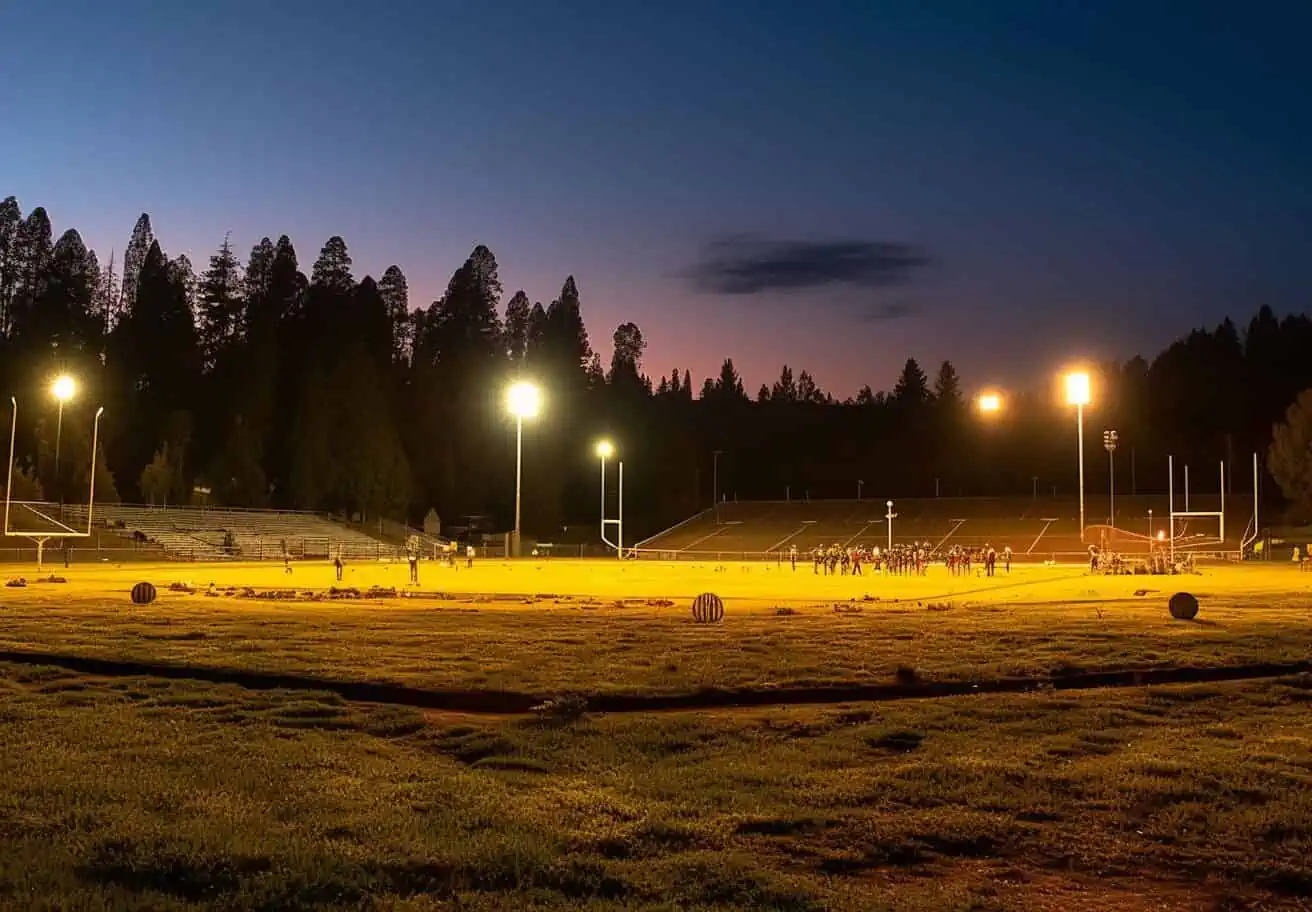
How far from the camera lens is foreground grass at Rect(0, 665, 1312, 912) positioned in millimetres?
6820

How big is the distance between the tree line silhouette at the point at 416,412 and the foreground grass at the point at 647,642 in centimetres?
5464

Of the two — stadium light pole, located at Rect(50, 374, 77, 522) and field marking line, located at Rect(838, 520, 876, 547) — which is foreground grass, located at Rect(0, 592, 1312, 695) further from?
field marking line, located at Rect(838, 520, 876, 547)

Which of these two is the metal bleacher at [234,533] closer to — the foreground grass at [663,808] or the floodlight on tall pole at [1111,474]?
the floodlight on tall pole at [1111,474]

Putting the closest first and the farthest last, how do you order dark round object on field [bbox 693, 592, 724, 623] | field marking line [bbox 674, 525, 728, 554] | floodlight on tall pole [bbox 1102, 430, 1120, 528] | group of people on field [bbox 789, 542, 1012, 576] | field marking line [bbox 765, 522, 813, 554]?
dark round object on field [bbox 693, 592, 724, 623], group of people on field [bbox 789, 542, 1012, 576], floodlight on tall pole [bbox 1102, 430, 1120, 528], field marking line [bbox 765, 522, 813, 554], field marking line [bbox 674, 525, 728, 554]

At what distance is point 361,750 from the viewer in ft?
35.7

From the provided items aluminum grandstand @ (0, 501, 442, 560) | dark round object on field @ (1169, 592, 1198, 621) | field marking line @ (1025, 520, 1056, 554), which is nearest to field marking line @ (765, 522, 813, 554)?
field marking line @ (1025, 520, 1056, 554)

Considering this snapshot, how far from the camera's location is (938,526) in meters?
88.9

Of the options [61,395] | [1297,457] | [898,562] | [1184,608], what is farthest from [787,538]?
[1184,608]

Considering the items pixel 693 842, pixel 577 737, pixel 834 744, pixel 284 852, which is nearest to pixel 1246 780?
pixel 834 744

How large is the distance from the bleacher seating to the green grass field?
191 ft

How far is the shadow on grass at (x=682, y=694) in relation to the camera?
44.5 ft

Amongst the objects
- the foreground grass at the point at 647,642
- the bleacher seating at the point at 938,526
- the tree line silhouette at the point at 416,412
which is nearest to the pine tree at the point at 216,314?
the tree line silhouette at the point at 416,412

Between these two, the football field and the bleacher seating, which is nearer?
the football field

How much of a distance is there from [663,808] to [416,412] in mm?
102192
